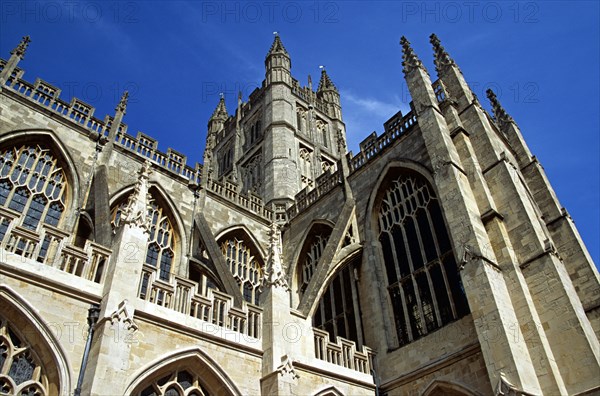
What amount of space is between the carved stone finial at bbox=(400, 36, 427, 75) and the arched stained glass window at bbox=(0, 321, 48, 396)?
13889 millimetres

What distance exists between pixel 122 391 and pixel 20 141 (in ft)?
29.5

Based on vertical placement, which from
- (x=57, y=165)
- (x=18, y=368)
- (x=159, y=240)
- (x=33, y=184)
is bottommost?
(x=18, y=368)

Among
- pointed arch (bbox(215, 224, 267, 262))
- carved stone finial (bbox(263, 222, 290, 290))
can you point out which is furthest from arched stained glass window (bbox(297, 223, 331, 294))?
carved stone finial (bbox(263, 222, 290, 290))

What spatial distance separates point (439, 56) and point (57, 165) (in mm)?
13327

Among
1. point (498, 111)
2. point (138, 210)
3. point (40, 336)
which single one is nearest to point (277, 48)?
point (498, 111)

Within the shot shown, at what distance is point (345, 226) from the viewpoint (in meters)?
14.6

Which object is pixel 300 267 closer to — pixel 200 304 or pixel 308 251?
pixel 308 251

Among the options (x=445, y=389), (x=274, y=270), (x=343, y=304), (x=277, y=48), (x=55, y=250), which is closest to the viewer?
(x=55, y=250)

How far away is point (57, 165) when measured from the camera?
13.6 m

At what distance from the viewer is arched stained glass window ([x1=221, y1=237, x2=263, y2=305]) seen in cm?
1650

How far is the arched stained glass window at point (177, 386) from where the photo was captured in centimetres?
819

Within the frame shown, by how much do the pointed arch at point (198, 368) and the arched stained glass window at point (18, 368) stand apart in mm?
1694

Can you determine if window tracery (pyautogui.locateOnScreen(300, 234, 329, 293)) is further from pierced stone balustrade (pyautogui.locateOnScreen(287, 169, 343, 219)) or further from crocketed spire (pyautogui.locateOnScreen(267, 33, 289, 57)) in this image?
crocketed spire (pyautogui.locateOnScreen(267, 33, 289, 57))

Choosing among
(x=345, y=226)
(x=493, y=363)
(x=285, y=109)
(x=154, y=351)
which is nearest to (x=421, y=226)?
(x=345, y=226)
